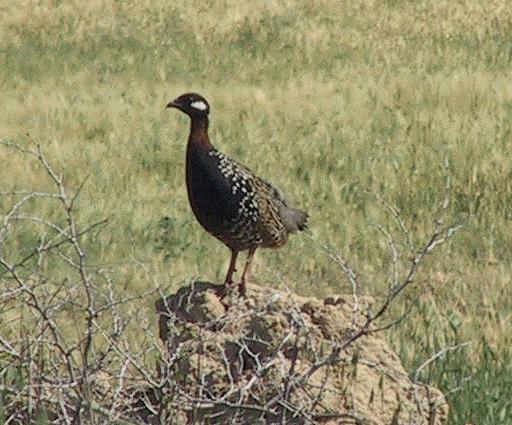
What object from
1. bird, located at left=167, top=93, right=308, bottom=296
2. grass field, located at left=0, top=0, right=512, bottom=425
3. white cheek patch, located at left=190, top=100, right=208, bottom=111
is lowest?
grass field, located at left=0, top=0, right=512, bottom=425

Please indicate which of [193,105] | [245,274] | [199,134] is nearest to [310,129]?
[193,105]

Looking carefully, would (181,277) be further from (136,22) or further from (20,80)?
→ (136,22)

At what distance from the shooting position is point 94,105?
1609 centimetres

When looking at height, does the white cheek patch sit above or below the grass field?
above

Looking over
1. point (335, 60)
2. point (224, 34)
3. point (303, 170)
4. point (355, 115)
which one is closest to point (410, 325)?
point (303, 170)

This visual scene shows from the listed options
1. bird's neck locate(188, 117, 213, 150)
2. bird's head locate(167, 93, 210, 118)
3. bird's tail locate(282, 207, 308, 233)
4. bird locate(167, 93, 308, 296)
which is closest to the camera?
bird locate(167, 93, 308, 296)

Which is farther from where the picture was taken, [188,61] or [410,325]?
[188,61]

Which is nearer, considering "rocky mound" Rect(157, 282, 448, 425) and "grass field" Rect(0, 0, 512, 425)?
"rocky mound" Rect(157, 282, 448, 425)

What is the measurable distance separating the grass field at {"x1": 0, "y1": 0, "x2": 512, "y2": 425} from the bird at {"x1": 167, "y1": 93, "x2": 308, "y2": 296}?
0.53 metres

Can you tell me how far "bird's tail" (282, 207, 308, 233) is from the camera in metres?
8.34

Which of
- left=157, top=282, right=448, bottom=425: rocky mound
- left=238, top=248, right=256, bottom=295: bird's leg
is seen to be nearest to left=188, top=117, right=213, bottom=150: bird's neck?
left=238, top=248, right=256, bottom=295: bird's leg

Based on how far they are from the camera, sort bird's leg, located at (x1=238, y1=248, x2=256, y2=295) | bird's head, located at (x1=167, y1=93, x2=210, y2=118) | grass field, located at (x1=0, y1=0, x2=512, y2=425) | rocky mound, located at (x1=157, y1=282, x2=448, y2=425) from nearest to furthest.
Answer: rocky mound, located at (x1=157, y1=282, x2=448, y2=425) < bird's leg, located at (x1=238, y1=248, x2=256, y2=295) < bird's head, located at (x1=167, y1=93, x2=210, y2=118) < grass field, located at (x1=0, y1=0, x2=512, y2=425)

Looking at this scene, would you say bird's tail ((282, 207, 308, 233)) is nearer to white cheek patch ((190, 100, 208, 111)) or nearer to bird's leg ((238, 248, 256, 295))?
bird's leg ((238, 248, 256, 295))

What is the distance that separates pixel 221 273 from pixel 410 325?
7.17 ft
